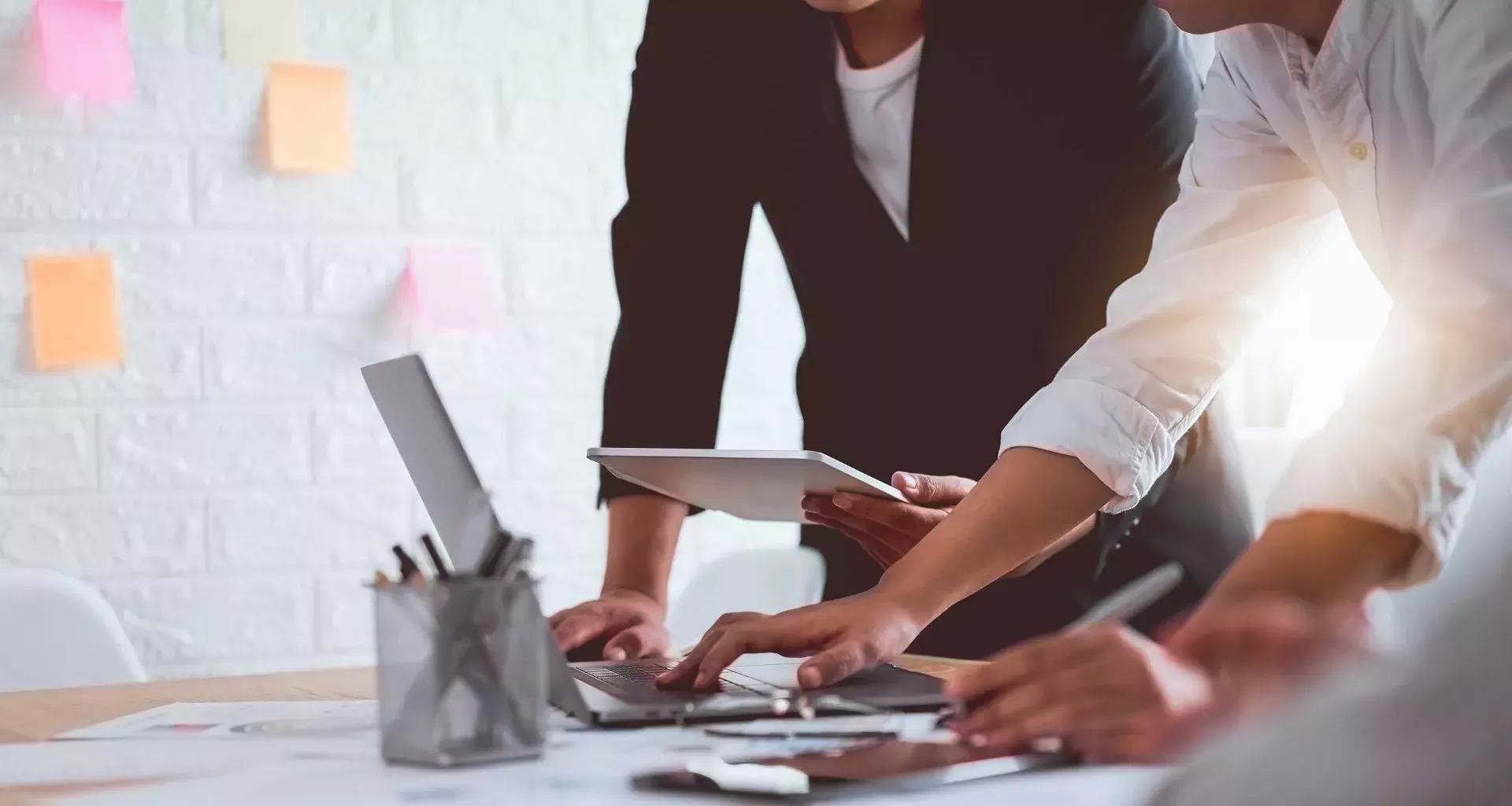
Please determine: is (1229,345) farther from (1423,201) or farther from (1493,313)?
(1493,313)

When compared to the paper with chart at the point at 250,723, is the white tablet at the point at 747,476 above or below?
above

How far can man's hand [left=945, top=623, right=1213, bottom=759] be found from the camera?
0.54 meters

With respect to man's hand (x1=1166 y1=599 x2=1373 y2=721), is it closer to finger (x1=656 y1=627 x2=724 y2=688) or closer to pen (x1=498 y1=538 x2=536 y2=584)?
pen (x1=498 y1=538 x2=536 y2=584)

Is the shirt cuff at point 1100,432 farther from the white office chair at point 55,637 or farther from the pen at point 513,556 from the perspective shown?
the white office chair at point 55,637

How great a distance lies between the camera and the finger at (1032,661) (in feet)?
1.88

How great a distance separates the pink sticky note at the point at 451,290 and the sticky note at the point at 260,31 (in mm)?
306

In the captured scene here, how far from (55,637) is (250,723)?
0.73 meters

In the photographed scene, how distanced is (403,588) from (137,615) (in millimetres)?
1363

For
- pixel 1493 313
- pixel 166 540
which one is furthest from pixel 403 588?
pixel 166 540

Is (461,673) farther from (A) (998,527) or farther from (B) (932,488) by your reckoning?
(B) (932,488)

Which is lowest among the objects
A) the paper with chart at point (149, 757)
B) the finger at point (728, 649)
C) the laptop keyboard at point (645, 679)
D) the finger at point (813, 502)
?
the laptop keyboard at point (645, 679)

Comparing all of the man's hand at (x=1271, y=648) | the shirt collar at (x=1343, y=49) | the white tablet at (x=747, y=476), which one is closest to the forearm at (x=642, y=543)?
the white tablet at (x=747, y=476)

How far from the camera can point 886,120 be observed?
154 cm

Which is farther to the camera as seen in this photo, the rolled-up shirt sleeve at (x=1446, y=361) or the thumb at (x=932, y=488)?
the thumb at (x=932, y=488)
